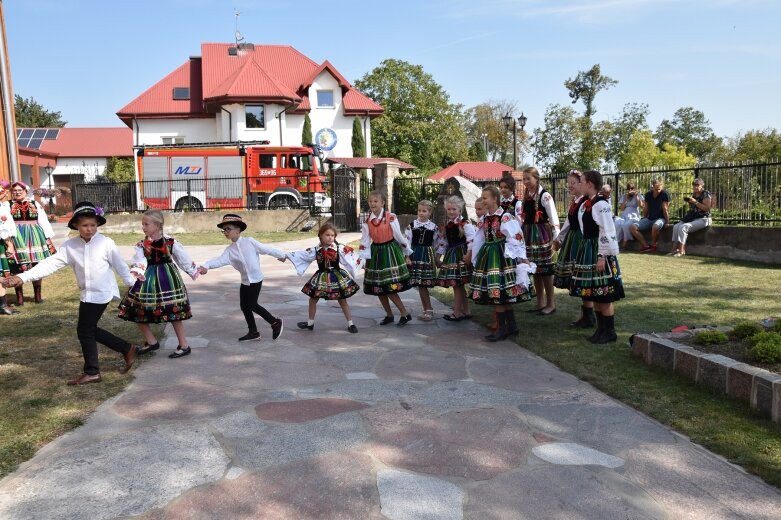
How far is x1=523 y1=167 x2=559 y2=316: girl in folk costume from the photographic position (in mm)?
8094

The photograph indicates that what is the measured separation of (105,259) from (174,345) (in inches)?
60.1

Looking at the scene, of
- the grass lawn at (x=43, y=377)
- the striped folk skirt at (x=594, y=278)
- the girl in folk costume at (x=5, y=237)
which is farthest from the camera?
the girl in folk costume at (x=5, y=237)

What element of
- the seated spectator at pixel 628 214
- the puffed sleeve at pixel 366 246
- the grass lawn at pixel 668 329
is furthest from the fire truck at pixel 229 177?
the puffed sleeve at pixel 366 246

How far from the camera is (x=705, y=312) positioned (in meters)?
8.02

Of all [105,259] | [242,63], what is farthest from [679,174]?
[242,63]

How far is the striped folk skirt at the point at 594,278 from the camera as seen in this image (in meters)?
6.48

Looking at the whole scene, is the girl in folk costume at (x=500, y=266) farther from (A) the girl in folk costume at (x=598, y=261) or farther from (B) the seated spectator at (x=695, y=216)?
(B) the seated spectator at (x=695, y=216)

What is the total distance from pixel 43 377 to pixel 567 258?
17.8 ft

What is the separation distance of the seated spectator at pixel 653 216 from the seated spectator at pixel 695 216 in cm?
62

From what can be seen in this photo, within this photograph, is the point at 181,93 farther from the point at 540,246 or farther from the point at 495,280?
the point at 495,280

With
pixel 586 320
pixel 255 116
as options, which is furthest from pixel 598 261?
pixel 255 116

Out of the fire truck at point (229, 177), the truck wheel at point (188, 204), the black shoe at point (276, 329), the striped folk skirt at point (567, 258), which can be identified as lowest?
the black shoe at point (276, 329)

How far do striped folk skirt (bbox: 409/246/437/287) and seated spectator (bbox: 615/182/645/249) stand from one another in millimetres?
9037

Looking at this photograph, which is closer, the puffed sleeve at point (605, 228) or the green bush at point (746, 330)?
the green bush at point (746, 330)
